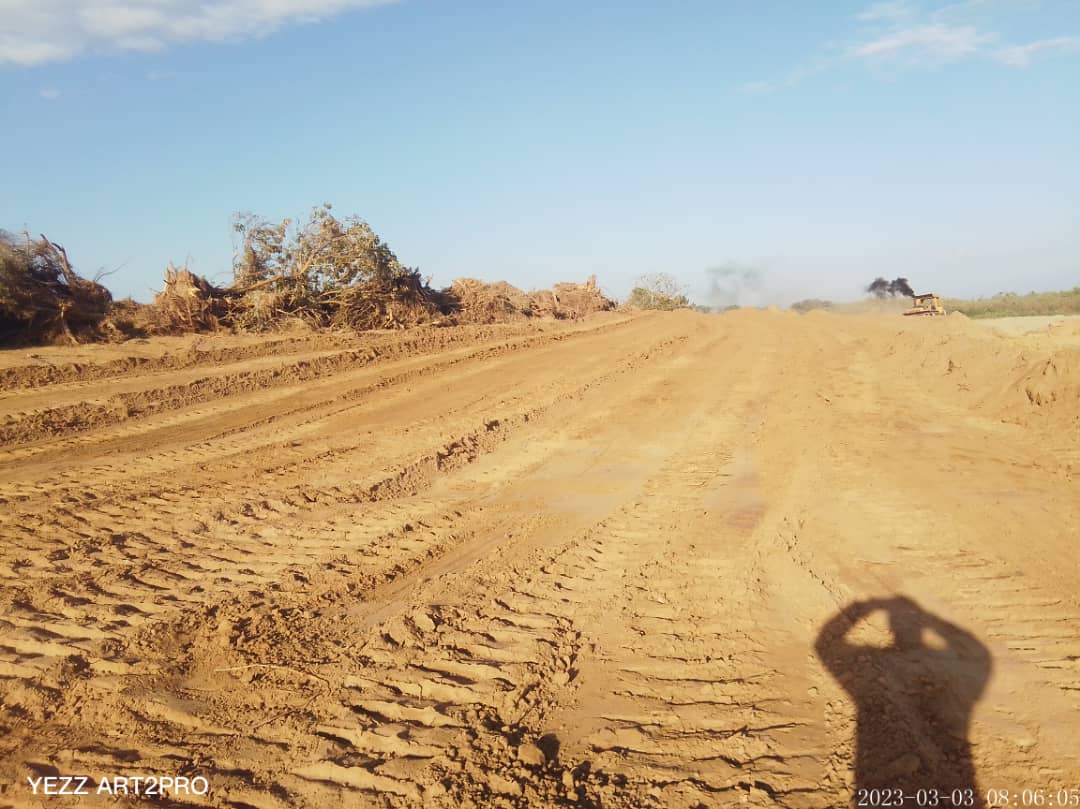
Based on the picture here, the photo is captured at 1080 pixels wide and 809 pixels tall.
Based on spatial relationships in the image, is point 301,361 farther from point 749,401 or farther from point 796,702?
point 796,702

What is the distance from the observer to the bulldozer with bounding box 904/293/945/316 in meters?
24.8

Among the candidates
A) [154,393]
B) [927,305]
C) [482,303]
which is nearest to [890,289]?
[927,305]

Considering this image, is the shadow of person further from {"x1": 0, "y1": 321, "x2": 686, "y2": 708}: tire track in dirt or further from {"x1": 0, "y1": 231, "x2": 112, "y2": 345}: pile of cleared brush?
{"x1": 0, "y1": 231, "x2": 112, "y2": 345}: pile of cleared brush

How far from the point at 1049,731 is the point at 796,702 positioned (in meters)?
1.06

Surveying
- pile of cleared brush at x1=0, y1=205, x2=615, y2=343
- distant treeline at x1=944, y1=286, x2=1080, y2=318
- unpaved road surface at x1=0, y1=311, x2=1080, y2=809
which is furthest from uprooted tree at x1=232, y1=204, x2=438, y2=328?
distant treeline at x1=944, y1=286, x2=1080, y2=318

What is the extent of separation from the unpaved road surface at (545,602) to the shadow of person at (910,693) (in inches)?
0.6

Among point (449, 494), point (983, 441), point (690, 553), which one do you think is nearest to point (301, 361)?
point (449, 494)

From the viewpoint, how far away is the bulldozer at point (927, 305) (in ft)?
81.4

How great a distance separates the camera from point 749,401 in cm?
1095

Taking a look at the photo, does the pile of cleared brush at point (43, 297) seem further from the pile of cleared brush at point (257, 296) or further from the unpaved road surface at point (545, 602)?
the unpaved road surface at point (545, 602)

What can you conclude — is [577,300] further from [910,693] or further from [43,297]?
[910,693]
